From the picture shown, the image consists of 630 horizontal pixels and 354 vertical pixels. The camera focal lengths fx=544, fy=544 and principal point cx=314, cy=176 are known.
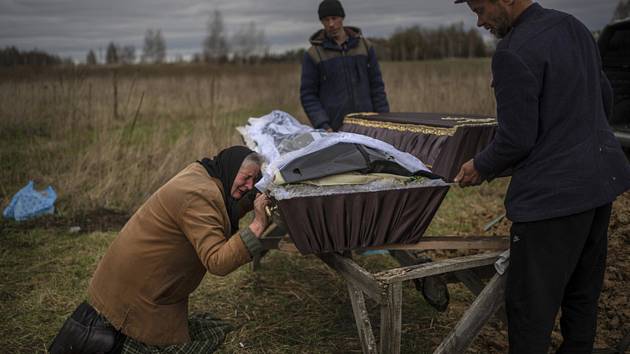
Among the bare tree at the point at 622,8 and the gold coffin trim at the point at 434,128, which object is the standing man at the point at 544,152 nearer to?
the gold coffin trim at the point at 434,128

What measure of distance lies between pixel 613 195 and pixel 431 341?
171cm

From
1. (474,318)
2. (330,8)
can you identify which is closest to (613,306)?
(474,318)

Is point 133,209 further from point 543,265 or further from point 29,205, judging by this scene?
point 543,265

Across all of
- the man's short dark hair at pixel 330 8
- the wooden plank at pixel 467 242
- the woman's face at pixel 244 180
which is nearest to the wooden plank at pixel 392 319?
the wooden plank at pixel 467 242

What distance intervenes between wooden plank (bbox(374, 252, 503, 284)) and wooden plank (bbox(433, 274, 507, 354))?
0.33 ft

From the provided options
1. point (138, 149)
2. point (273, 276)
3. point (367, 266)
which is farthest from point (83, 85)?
point (367, 266)

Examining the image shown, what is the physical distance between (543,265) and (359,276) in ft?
2.52

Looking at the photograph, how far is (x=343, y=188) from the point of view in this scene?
7.52ft

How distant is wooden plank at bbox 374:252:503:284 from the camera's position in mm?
2229

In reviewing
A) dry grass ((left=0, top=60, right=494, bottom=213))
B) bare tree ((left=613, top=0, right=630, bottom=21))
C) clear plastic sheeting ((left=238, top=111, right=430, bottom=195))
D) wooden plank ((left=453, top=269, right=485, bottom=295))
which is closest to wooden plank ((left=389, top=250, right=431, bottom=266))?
wooden plank ((left=453, top=269, right=485, bottom=295))

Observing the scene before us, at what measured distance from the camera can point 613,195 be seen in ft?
7.21

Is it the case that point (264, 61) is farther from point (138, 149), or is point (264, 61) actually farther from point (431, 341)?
point (431, 341)

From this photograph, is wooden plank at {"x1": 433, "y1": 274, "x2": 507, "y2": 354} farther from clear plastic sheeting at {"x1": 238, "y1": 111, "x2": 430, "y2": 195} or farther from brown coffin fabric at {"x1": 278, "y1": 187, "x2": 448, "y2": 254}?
clear plastic sheeting at {"x1": 238, "y1": 111, "x2": 430, "y2": 195}

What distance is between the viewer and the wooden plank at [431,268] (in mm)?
2229
